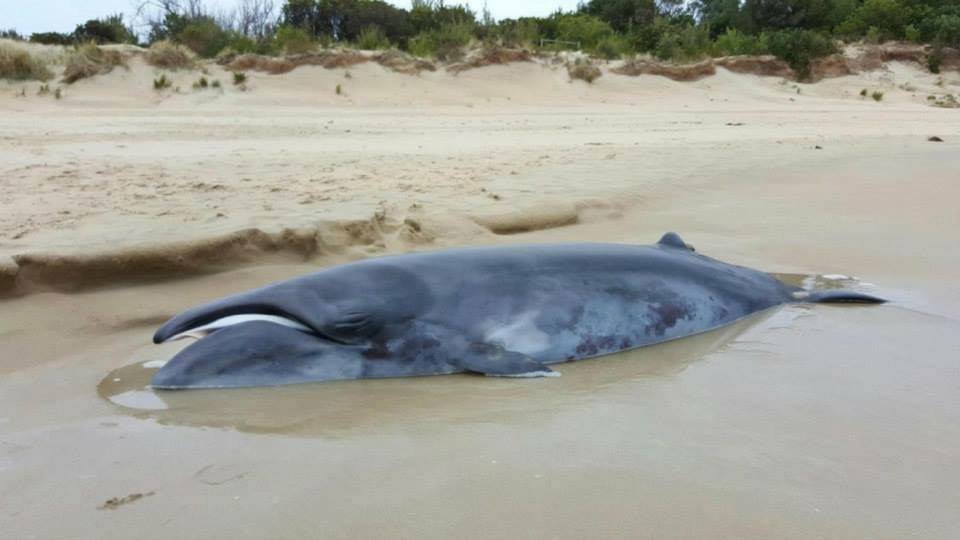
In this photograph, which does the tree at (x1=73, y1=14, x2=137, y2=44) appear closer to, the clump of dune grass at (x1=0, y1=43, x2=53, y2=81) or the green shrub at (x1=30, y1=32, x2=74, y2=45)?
the green shrub at (x1=30, y1=32, x2=74, y2=45)

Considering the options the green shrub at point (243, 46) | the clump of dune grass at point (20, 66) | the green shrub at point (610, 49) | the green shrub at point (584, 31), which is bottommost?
the clump of dune grass at point (20, 66)

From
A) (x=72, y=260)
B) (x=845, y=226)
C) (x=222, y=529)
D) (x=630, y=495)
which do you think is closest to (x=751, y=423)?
(x=630, y=495)

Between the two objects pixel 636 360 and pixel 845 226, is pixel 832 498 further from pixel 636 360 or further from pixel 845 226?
pixel 845 226

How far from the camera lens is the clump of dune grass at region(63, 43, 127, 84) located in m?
14.3

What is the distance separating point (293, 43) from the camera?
16.9 metres

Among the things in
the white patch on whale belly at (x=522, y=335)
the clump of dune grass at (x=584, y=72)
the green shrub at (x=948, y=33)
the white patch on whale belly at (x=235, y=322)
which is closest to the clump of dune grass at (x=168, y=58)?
the clump of dune grass at (x=584, y=72)

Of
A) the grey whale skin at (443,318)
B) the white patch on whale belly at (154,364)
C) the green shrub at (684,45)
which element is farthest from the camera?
the green shrub at (684,45)

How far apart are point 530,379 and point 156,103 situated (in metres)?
12.9

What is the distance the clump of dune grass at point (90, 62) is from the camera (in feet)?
47.0

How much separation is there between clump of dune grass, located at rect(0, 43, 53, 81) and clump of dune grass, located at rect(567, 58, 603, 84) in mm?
9805

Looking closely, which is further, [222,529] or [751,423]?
[751,423]

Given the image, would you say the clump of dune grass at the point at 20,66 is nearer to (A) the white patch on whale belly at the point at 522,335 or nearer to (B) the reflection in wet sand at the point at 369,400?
(B) the reflection in wet sand at the point at 369,400

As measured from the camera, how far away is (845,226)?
16.1 feet

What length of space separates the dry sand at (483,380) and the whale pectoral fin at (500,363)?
5 centimetres
